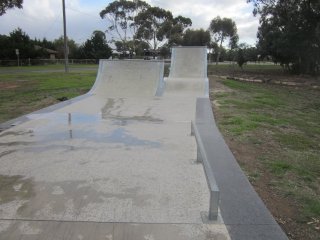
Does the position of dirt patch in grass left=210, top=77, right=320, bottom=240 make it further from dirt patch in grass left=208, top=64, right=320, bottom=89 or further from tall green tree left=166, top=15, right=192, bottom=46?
tall green tree left=166, top=15, right=192, bottom=46

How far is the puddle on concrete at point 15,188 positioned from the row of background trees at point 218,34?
19.4 meters

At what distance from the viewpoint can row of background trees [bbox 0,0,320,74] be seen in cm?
3052

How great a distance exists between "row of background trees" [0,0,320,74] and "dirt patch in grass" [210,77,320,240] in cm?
1709

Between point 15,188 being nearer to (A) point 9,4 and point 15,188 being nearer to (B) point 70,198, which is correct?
(B) point 70,198

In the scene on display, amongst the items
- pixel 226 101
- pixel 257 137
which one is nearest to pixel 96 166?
pixel 257 137

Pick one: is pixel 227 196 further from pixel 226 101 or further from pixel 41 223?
pixel 226 101

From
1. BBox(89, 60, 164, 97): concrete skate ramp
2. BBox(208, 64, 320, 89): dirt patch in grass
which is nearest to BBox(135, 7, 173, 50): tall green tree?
BBox(208, 64, 320, 89): dirt patch in grass

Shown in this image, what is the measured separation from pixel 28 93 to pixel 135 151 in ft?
34.1

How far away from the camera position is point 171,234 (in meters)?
3.58

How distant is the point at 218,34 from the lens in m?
75.6

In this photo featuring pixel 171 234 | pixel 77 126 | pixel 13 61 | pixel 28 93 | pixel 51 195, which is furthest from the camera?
pixel 13 61

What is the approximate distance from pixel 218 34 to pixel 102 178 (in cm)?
7365

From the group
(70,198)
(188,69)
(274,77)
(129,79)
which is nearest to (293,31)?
(274,77)

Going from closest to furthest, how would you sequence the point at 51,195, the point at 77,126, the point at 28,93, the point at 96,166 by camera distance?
the point at 51,195
the point at 96,166
the point at 77,126
the point at 28,93
